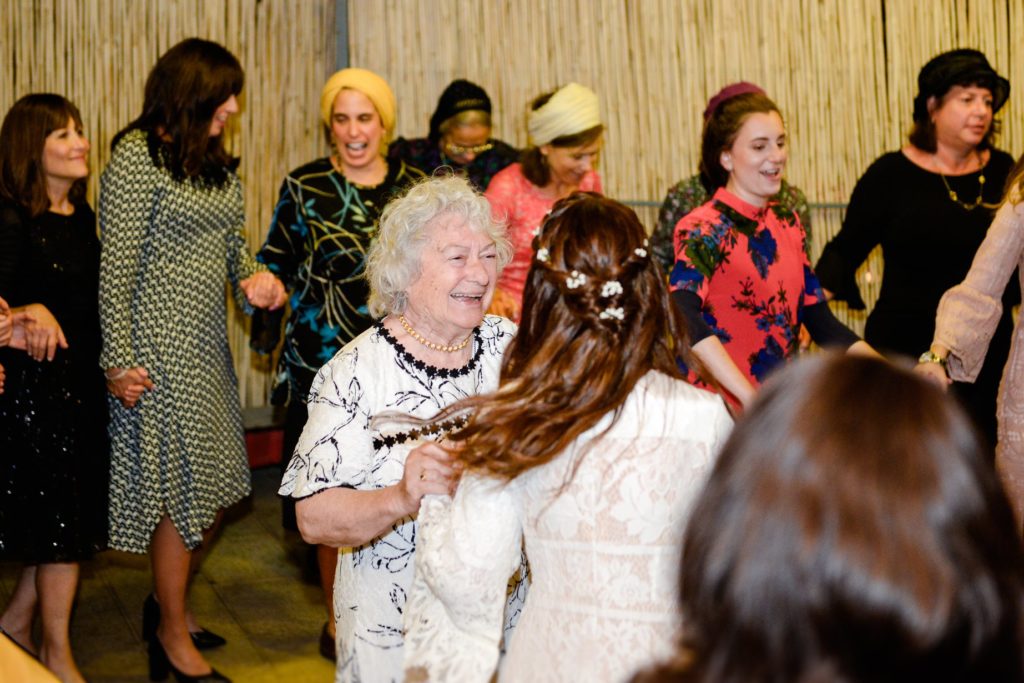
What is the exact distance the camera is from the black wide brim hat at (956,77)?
14.3ft

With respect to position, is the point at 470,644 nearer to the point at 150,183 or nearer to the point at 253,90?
the point at 150,183

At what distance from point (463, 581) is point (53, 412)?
216 cm

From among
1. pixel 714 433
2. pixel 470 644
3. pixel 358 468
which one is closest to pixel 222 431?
pixel 358 468

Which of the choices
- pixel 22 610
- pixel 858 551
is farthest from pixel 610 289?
pixel 22 610

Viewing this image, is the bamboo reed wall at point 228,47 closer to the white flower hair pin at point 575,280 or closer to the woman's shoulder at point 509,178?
the woman's shoulder at point 509,178

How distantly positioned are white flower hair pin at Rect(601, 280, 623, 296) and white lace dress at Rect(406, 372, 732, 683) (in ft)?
0.47

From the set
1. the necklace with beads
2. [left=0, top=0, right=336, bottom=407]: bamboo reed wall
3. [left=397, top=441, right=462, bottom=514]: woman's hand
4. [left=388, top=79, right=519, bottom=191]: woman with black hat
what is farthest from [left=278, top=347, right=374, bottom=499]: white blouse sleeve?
[left=0, top=0, right=336, bottom=407]: bamboo reed wall

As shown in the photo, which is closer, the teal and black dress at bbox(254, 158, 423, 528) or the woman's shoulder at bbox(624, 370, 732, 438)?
the woman's shoulder at bbox(624, 370, 732, 438)

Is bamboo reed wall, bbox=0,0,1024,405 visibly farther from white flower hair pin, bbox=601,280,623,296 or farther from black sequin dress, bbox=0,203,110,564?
white flower hair pin, bbox=601,280,623,296

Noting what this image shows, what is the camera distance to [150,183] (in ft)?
12.3

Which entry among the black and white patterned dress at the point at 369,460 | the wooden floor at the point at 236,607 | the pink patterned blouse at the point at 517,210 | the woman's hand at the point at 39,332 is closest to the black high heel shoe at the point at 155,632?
the wooden floor at the point at 236,607

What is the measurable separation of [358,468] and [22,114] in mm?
2018

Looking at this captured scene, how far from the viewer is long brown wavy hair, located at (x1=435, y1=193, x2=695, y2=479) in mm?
1871

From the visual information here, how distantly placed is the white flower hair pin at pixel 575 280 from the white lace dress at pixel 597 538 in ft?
0.59
